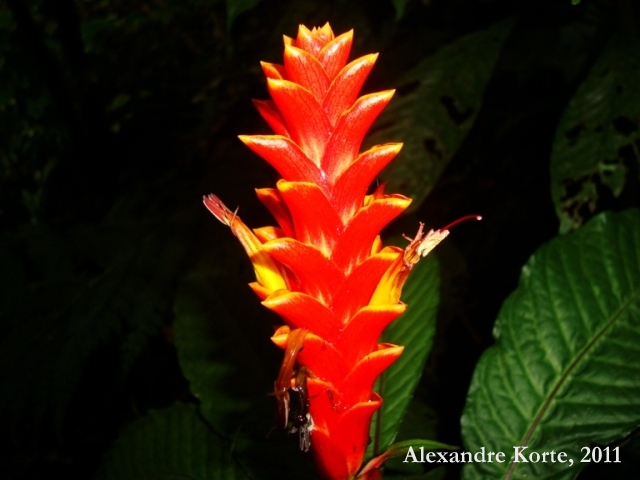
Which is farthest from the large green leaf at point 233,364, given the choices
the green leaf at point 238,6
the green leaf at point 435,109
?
Answer: the green leaf at point 238,6

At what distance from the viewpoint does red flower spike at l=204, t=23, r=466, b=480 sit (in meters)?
0.71

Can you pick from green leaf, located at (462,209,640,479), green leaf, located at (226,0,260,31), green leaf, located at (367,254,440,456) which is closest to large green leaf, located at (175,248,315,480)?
green leaf, located at (367,254,440,456)

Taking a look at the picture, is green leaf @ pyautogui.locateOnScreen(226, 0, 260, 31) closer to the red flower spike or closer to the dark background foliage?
the dark background foliage

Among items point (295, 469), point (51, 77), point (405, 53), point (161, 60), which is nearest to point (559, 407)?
point (295, 469)

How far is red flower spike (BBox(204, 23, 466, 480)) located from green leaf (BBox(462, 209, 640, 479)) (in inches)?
15.7

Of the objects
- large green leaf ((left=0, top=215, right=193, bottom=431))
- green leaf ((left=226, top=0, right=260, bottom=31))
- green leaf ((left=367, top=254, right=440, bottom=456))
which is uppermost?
green leaf ((left=226, top=0, right=260, bottom=31))

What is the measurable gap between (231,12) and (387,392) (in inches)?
38.8

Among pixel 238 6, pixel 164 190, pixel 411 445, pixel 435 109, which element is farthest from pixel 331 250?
pixel 164 190

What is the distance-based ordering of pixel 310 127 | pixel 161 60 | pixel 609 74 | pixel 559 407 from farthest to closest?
pixel 161 60 < pixel 609 74 < pixel 559 407 < pixel 310 127

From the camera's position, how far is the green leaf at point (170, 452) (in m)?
1.19

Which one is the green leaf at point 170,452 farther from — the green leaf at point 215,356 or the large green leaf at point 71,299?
the large green leaf at point 71,299

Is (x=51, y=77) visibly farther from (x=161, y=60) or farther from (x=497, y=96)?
(x=497, y=96)

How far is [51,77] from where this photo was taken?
2.38 metres

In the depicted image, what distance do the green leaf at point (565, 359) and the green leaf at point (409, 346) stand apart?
0.12 meters
